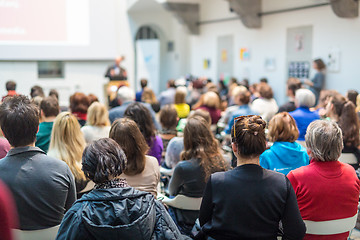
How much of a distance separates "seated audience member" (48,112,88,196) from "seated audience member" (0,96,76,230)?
78 cm

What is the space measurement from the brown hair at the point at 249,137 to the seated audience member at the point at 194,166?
3.12ft

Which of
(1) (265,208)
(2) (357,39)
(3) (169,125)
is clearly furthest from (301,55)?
(1) (265,208)

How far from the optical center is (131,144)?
2824mm

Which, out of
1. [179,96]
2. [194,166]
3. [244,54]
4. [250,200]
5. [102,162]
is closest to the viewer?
[102,162]

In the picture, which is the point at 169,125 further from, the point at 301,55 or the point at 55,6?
the point at 55,6

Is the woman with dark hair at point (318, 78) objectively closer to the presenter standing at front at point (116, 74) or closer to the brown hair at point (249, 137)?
the presenter standing at front at point (116, 74)

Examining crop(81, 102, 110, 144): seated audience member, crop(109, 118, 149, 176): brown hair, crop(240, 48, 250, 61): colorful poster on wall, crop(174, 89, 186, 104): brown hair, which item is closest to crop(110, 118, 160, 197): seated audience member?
crop(109, 118, 149, 176): brown hair

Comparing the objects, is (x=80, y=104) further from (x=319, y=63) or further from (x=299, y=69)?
(x=299, y=69)

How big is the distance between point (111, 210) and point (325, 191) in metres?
1.28

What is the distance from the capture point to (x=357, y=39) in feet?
27.7

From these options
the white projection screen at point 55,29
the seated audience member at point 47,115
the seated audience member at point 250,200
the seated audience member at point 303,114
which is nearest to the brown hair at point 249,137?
the seated audience member at point 250,200

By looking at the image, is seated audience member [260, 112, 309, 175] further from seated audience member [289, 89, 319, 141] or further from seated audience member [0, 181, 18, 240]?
seated audience member [0, 181, 18, 240]

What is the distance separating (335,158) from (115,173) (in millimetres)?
1321

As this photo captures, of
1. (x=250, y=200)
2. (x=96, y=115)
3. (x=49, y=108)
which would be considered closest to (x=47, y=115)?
(x=49, y=108)
